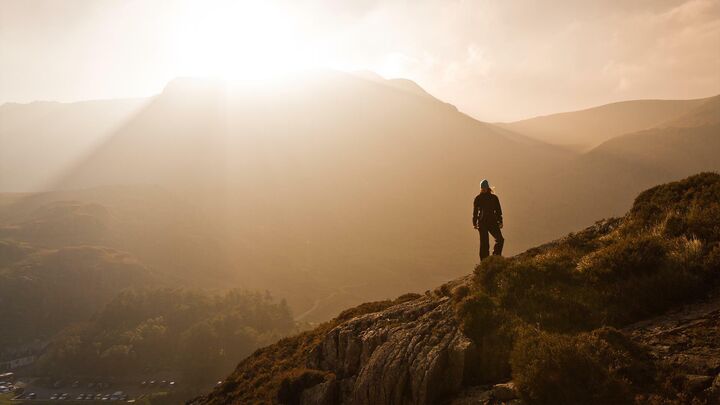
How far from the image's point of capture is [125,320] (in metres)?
116

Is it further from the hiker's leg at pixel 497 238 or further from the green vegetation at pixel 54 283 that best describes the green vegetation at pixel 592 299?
the green vegetation at pixel 54 283

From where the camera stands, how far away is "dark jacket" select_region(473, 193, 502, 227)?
16.1m

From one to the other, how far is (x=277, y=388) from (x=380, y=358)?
5.33 meters

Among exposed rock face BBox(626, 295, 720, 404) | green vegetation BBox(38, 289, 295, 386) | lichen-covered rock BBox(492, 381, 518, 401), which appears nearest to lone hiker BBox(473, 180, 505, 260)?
exposed rock face BBox(626, 295, 720, 404)

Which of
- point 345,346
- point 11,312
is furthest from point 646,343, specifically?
point 11,312

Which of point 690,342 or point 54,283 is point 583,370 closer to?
point 690,342

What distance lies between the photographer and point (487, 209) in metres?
16.1

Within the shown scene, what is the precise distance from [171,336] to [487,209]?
11193 cm

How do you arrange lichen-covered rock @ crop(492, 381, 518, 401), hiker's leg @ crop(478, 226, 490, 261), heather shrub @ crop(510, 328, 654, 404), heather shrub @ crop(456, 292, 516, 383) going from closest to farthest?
heather shrub @ crop(510, 328, 654, 404) < lichen-covered rock @ crop(492, 381, 518, 401) < heather shrub @ crop(456, 292, 516, 383) < hiker's leg @ crop(478, 226, 490, 261)

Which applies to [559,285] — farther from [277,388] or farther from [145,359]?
[145,359]

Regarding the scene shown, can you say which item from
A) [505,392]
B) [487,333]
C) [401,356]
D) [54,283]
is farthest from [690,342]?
[54,283]

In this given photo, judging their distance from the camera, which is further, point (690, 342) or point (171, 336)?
point (171, 336)

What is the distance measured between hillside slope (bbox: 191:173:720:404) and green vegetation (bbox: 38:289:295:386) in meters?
90.9

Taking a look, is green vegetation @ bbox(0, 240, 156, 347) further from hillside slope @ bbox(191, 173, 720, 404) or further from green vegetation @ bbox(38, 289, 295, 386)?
hillside slope @ bbox(191, 173, 720, 404)
